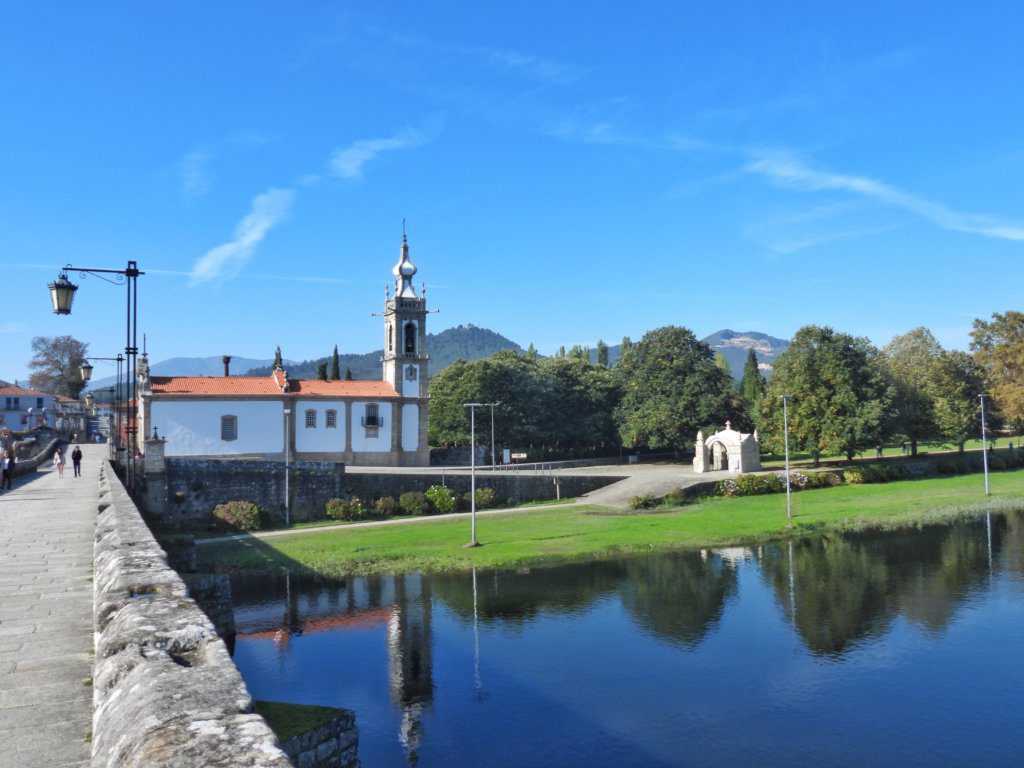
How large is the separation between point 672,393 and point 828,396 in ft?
43.1

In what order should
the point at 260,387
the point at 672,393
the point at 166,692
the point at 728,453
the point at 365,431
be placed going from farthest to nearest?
the point at 672,393 → the point at 728,453 → the point at 365,431 → the point at 260,387 → the point at 166,692

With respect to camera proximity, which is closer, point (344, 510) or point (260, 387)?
point (344, 510)

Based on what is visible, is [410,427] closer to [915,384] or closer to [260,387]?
[260,387]

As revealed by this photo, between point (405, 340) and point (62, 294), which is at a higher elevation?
point (405, 340)

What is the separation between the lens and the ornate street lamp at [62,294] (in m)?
15.8

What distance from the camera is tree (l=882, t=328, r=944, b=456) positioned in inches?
2729

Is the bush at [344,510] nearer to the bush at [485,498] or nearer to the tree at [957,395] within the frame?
the bush at [485,498]

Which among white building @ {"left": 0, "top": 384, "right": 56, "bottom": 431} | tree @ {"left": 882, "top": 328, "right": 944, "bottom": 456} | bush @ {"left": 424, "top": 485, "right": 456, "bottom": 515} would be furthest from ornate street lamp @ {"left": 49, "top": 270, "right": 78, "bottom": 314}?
white building @ {"left": 0, "top": 384, "right": 56, "bottom": 431}

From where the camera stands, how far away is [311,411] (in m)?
57.9

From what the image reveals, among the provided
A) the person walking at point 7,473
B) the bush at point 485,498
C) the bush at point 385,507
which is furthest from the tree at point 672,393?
A: the person walking at point 7,473

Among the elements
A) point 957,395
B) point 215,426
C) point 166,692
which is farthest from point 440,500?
point 957,395

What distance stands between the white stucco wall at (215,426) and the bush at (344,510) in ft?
39.5

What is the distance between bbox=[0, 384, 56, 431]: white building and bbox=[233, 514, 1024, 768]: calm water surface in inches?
3232

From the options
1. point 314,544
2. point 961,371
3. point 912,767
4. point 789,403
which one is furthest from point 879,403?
point 912,767
